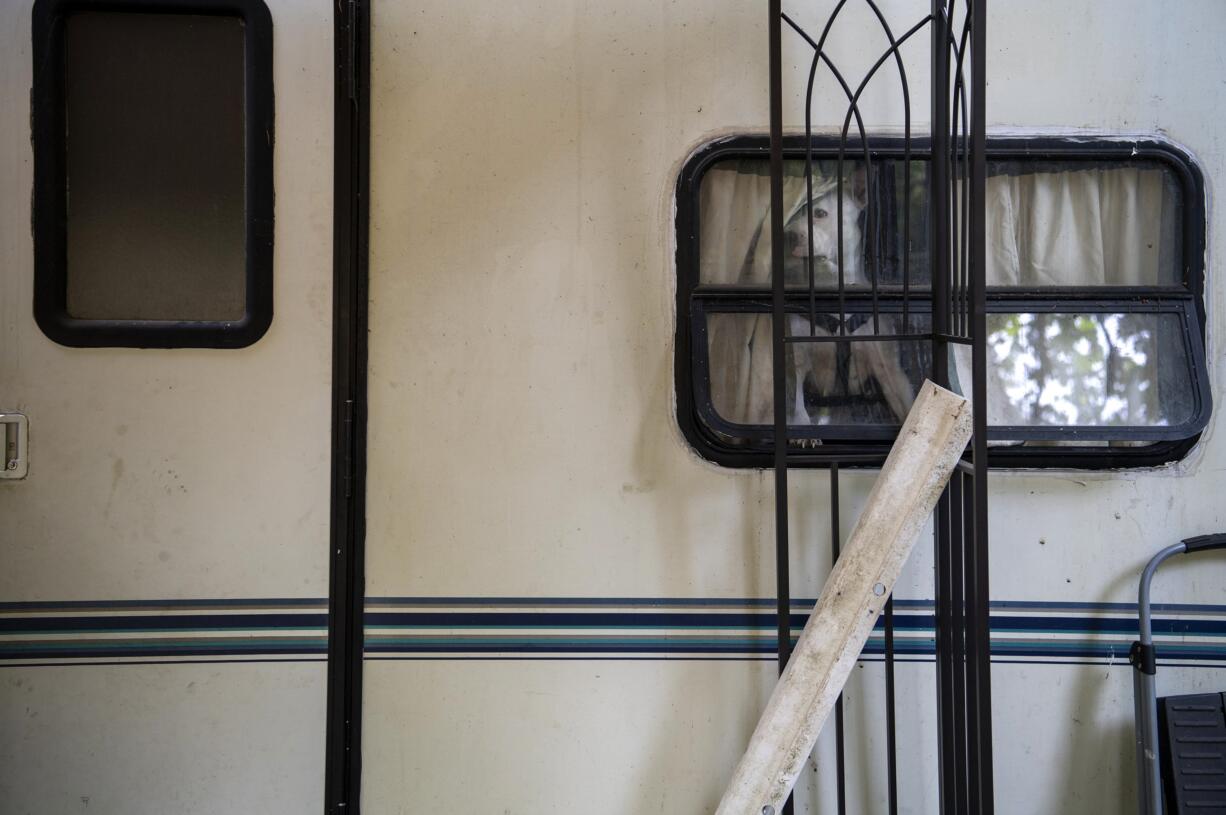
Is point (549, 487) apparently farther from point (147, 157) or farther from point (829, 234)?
point (147, 157)

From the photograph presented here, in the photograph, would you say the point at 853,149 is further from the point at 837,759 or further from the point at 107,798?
the point at 107,798

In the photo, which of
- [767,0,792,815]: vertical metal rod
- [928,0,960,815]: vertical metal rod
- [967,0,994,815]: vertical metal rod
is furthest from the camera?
[928,0,960,815]: vertical metal rod

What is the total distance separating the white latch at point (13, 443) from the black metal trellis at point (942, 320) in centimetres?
175

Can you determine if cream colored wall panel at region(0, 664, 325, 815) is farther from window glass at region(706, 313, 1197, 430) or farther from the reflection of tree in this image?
the reflection of tree

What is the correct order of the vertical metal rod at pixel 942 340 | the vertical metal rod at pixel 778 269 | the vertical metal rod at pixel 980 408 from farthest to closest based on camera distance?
the vertical metal rod at pixel 942 340
the vertical metal rod at pixel 778 269
the vertical metal rod at pixel 980 408

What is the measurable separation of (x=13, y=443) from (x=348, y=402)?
0.78m

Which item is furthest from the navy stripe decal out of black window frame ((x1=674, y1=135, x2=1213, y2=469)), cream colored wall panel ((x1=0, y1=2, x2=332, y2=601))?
black window frame ((x1=674, y1=135, x2=1213, y2=469))

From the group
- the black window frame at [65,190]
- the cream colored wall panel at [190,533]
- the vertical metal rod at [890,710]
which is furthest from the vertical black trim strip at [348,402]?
the vertical metal rod at [890,710]

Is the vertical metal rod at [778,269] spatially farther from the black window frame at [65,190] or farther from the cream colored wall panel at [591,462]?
the black window frame at [65,190]

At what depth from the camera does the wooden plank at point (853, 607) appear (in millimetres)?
1731

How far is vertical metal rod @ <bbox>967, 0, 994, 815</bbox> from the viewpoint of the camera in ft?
5.30

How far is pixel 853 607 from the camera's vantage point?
68.9 inches

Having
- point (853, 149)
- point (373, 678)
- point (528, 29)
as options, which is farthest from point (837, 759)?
point (528, 29)

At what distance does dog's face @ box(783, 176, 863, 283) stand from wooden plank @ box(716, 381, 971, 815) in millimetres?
394
